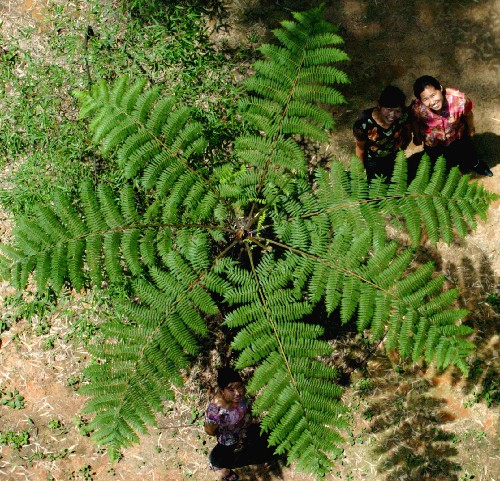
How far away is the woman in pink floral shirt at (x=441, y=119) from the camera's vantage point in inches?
151

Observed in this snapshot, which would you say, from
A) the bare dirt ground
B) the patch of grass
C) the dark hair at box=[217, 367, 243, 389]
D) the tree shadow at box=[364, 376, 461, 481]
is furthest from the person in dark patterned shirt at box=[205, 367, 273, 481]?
the patch of grass

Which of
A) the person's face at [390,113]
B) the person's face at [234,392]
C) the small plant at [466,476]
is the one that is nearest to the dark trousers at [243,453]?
the person's face at [234,392]

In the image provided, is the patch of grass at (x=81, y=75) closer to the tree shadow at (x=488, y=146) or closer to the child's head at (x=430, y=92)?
the child's head at (x=430, y=92)

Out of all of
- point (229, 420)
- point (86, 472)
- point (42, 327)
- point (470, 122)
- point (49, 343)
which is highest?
point (470, 122)

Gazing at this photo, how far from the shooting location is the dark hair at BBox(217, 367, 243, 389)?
481cm

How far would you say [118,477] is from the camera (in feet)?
16.6

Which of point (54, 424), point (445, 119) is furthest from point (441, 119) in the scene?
point (54, 424)

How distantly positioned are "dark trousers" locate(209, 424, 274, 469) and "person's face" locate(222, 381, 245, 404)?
36cm

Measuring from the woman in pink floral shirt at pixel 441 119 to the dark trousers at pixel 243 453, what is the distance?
302 centimetres

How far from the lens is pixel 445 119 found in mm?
4055

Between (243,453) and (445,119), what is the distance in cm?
343

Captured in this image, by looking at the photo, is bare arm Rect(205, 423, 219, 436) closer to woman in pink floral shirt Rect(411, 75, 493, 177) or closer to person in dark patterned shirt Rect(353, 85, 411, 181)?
person in dark patterned shirt Rect(353, 85, 411, 181)

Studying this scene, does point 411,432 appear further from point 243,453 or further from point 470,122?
point 470,122

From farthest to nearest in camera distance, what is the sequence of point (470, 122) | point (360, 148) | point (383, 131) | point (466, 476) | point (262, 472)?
point (262, 472) → point (466, 476) → point (360, 148) → point (470, 122) → point (383, 131)
